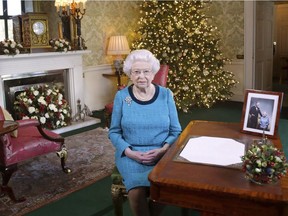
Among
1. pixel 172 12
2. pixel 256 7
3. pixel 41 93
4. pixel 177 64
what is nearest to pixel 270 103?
pixel 41 93

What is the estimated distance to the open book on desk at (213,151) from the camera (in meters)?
1.62

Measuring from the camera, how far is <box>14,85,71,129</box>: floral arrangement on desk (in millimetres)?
4926

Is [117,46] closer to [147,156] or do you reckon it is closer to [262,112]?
[147,156]

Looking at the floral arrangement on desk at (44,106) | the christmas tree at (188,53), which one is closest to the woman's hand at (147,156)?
the floral arrangement on desk at (44,106)

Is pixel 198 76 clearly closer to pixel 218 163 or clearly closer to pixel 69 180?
pixel 69 180

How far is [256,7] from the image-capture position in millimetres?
6746

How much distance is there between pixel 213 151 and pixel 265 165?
1.38 ft

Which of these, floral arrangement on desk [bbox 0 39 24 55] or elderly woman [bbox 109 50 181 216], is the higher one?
floral arrangement on desk [bbox 0 39 24 55]

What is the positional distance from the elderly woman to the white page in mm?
256

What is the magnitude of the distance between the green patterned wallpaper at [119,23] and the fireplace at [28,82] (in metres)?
0.76

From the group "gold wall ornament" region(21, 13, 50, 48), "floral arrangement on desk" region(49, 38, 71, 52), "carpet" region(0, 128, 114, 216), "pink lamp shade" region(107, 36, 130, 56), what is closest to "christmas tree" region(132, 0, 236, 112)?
"pink lamp shade" region(107, 36, 130, 56)

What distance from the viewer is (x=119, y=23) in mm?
6906

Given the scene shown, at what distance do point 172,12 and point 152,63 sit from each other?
457 cm

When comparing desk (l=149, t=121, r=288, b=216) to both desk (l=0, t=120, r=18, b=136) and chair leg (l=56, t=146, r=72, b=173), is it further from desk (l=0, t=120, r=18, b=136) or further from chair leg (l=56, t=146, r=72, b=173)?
chair leg (l=56, t=146, r=72, b=173)
